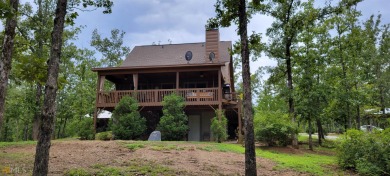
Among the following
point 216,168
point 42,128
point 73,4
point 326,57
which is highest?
point 326,57

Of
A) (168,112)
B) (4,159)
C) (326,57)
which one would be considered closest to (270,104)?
(326,57)

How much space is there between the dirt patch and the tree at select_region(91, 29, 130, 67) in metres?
21.7

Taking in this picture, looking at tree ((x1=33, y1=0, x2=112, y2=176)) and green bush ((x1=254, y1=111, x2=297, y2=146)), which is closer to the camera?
tree ((x1=33, y1=0, x2=112, y2=176))

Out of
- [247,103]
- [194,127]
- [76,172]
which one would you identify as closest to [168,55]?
[194,127]

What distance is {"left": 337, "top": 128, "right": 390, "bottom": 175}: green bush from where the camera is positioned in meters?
9.90

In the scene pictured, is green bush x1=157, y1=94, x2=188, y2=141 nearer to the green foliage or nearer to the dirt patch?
the dirt patch

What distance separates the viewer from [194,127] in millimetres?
21547

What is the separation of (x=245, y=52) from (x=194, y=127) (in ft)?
47.2

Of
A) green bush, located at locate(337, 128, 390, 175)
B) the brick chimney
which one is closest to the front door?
the brick chimney

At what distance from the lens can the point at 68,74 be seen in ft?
98.5

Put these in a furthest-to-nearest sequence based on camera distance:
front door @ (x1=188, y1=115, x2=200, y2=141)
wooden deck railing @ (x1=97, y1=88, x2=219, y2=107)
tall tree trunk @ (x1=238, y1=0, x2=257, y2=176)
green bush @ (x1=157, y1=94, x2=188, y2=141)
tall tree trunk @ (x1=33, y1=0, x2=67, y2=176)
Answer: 1. front door @ (x1=188, y1=115, x2=200, y2=141)
2. wooden deck railing @ (x1=97, y1=88, x2=219, y2=107)
3. green bush @ (x1=157, y1=94, x2=188, y2=141)
4. tall tree trunk @ (x1=238, y1=0, x2=257, y2=176)
5. tall tree trunk @ (x1=33, y1=0, x2=67, y2=176)

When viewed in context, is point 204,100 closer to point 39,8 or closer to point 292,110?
point 292,110

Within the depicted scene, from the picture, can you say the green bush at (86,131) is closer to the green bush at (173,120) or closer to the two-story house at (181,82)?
the two-story house at (181,82)

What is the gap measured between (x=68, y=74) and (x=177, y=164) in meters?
23.7
